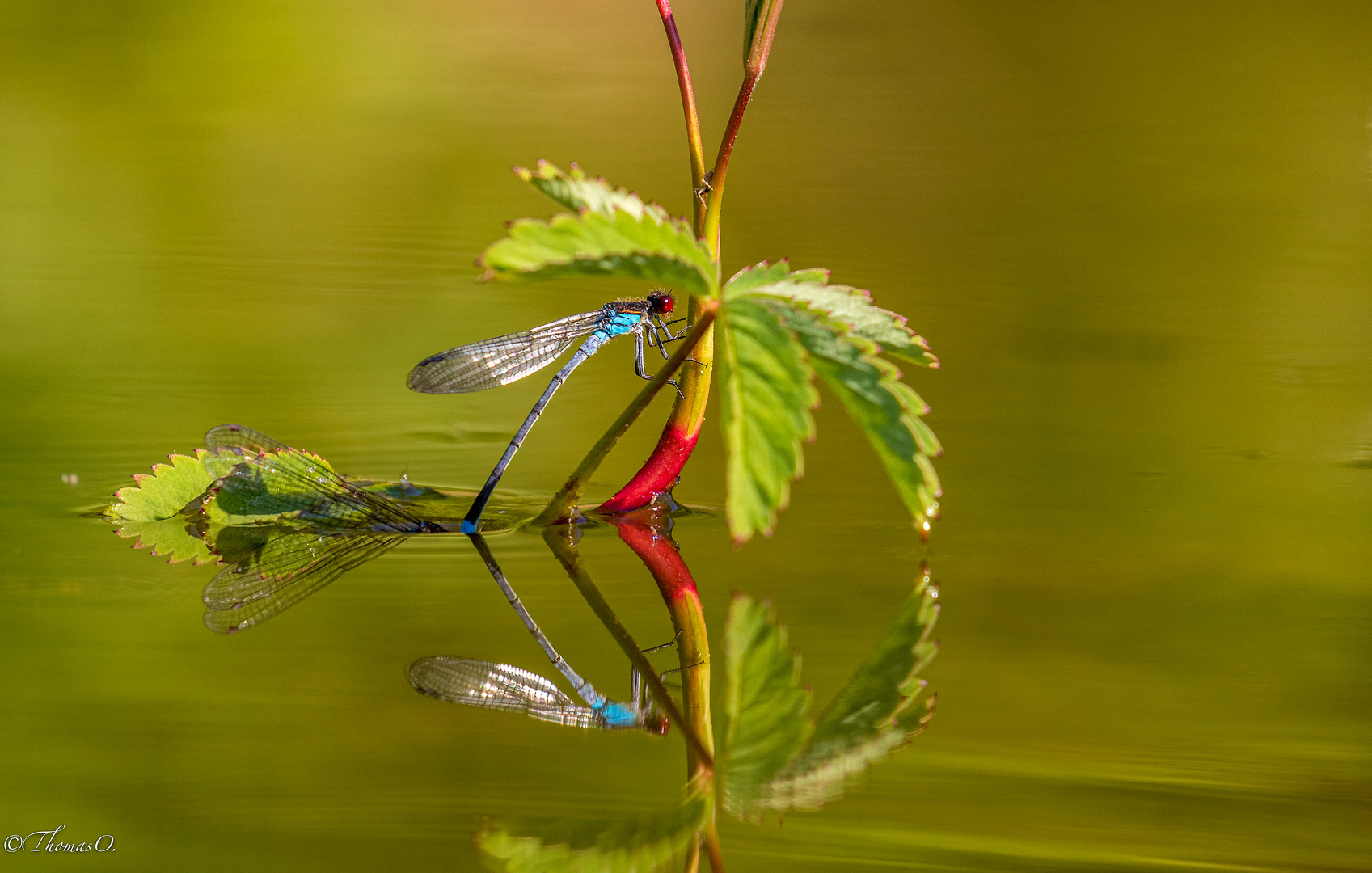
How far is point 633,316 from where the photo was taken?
1617 millimetres

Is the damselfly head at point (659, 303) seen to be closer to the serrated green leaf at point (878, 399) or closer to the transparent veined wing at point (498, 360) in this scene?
the transparent veined wing at point (498, 360)

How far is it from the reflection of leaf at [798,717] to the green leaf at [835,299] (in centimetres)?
24

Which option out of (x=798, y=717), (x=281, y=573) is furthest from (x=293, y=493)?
(x=798, y=717)

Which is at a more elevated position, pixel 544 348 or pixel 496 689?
pixel 496 689

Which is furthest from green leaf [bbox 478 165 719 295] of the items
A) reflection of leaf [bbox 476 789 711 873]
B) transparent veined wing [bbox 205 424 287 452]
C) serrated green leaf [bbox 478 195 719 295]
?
transparent veined wing [bbox 205 424 287 452]

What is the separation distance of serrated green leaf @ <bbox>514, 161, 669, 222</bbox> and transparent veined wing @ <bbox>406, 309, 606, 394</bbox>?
0.75 metres

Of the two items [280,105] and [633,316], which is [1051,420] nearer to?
[633,316]

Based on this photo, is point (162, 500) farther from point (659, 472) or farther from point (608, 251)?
point (608, 251)

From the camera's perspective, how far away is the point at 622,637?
2.71 ft

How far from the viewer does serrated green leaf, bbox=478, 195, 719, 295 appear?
2.77 ft

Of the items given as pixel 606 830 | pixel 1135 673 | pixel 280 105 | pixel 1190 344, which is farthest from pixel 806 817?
pixel 280 105

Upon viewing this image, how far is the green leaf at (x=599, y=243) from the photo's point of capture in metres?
0.85

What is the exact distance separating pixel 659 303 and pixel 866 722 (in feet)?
3.37

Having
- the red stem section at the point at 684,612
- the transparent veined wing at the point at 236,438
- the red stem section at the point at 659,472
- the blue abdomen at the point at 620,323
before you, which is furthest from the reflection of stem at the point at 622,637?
the blue abdomen at the point at 620,323
